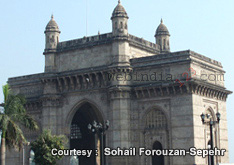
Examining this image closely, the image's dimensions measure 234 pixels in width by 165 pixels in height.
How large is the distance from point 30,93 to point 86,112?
696cm

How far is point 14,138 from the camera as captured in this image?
29922 millimetres

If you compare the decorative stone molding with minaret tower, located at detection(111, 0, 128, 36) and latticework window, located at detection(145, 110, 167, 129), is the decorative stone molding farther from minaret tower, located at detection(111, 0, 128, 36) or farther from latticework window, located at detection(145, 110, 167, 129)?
minaret tower, located at detection(111, 0, 128, 36)

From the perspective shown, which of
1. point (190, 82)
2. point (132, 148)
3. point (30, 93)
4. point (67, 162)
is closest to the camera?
point (190, 82)

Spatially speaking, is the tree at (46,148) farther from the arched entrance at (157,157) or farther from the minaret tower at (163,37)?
the minaret tower at (163,37)

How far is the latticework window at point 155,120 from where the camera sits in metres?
42.5

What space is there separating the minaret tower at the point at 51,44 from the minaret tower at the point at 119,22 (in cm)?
752

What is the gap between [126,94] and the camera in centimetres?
4366

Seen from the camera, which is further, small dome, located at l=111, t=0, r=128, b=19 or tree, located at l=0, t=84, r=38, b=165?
small dome, located at l=111, t=0, r=128, b=19

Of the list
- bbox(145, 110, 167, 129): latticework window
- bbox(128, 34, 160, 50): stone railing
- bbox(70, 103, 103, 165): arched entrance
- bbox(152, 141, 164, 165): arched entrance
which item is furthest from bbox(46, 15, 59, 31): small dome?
bbox(152, 141, 164, 165): arched entrance

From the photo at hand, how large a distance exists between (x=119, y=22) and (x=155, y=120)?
1012 cm

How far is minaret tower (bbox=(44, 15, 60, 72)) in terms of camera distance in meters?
48.9

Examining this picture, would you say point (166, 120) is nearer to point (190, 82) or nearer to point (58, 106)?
point (190, 82)

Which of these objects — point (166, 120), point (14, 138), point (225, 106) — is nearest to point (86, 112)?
point (166, 120)

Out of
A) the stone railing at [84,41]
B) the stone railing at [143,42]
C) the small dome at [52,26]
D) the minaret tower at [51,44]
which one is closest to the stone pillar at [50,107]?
the minaret tower at [51,44]
